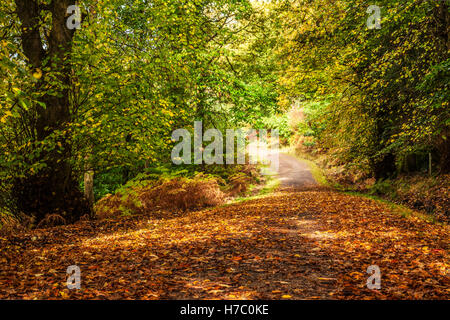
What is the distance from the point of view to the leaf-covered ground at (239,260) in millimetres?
3254

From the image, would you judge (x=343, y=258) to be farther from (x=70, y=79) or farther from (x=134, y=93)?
(x=70, y=79)

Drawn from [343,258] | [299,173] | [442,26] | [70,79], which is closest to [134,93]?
[70,79]

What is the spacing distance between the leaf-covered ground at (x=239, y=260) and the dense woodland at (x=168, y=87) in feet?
2.56

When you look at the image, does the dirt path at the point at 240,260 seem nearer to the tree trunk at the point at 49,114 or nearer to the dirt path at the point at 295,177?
the tree trunk at the point at 49,114

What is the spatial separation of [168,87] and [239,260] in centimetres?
659

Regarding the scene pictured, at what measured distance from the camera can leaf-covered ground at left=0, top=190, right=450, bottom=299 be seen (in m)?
3.25

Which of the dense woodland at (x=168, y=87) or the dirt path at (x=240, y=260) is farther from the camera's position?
the dense woodland at (x=168, y=87)

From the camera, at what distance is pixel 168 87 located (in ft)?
30.6

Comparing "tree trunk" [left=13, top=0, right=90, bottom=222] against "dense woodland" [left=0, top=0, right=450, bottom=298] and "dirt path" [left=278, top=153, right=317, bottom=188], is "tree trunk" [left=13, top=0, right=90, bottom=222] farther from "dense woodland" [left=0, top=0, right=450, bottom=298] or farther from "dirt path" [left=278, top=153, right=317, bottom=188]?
"dirt path" [left=278, top=153, right=317, bottom=188]

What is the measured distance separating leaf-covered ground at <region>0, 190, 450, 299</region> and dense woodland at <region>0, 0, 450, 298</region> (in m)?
0.78

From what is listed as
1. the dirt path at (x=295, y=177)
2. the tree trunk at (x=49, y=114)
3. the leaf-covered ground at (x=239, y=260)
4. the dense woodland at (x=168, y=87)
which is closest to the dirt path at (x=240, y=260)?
the leaf-covered ground at (x=239, y=260)

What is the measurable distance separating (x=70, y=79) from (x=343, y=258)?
7.43 meters

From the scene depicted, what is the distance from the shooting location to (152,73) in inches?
305

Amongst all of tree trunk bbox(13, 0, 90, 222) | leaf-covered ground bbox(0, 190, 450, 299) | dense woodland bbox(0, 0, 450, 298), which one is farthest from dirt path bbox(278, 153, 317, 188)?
tree trunk bbox(13, 0, 90, 222)
